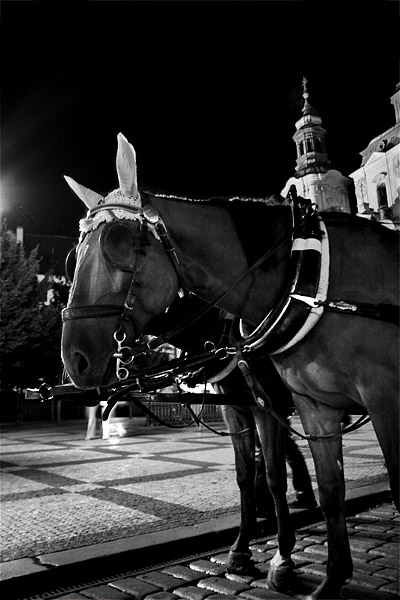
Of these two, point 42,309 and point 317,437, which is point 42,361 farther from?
point 317,437

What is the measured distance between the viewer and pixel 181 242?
258 centimetres

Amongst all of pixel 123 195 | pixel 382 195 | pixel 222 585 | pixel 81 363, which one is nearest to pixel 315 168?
pixel 382 195

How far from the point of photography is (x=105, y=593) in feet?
11.0

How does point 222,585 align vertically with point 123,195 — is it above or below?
below

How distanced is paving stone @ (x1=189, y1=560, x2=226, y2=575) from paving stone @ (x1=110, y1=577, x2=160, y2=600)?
446 mm

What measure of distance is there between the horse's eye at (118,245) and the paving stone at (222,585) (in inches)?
88.0

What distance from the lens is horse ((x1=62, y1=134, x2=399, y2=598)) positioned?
2332 millimetres

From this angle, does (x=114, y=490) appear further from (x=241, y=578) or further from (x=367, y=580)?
(x=367, y=580)

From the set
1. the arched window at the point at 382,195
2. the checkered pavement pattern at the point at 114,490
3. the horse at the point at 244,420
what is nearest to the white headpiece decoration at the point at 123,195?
the horse at the point at 244,420

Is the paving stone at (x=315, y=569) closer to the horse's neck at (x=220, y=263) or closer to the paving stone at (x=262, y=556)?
the paving stone at (x=262, y=556)

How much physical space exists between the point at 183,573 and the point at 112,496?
2.79 metres

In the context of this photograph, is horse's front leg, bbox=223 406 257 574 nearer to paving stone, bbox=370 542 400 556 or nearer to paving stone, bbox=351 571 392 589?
paving stone, bbox=351 571 392 589

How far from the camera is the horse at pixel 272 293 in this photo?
2332mm

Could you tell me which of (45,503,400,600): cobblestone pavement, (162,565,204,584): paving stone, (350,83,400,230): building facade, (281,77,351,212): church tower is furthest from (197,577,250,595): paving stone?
(281,77,351,212): church tower
